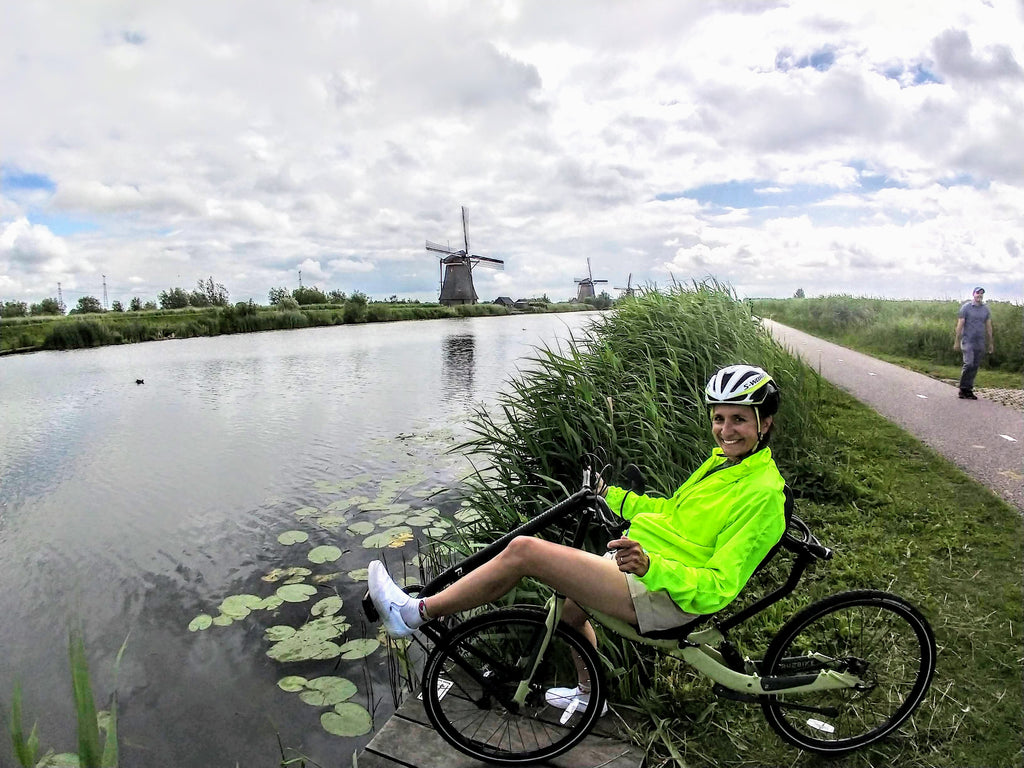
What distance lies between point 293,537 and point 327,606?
1.62m

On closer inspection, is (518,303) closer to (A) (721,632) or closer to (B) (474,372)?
(B) (474,372)

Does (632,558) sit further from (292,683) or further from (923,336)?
(923,336)

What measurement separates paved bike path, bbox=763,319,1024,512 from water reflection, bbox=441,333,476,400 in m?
7.84

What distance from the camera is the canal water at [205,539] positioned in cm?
376

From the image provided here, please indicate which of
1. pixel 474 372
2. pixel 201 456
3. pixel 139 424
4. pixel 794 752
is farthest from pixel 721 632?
pixel 474 372

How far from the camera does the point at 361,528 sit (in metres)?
6.22

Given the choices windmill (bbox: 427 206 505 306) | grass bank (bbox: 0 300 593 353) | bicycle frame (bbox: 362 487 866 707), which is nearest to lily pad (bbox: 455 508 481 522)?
bicycle frame (bbox: 362 487 866 707)

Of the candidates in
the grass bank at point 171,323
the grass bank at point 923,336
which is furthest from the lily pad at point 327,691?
the grass bank at point 171,323

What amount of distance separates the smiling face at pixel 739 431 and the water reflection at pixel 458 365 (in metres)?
11.2

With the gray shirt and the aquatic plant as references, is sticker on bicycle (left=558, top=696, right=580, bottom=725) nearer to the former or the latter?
the aquatic plant

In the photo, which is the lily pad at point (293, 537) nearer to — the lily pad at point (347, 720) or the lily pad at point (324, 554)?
the lily pad at point (324, 554)

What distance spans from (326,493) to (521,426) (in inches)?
135

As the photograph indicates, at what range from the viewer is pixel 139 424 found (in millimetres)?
11789

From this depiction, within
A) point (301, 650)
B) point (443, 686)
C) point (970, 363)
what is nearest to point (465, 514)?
point (301, 650)
